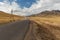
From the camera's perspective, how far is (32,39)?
15477 mm

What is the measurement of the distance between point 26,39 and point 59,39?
333 cm

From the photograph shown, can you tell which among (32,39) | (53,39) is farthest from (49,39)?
(32,39)

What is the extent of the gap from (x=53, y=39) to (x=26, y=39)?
241 centimetres

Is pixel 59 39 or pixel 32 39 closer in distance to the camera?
pixel 32 39

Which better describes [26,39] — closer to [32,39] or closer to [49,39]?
[32,39]

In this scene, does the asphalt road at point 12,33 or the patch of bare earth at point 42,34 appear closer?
the asphalt road at point 12,33

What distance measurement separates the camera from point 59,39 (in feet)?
55.3

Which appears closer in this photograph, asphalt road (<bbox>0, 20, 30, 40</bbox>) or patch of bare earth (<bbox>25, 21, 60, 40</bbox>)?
asphalt road (<bbox>0, 20, 30, 40</bbox>)

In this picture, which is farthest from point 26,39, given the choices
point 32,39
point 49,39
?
point 49,39

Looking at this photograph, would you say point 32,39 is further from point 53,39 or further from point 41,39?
point 53,39

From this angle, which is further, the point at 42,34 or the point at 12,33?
the point at 12,33

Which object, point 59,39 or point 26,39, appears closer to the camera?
point 26,39

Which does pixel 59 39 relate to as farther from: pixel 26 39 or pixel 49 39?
pixel 26 39

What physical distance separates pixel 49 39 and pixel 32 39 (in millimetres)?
1475
